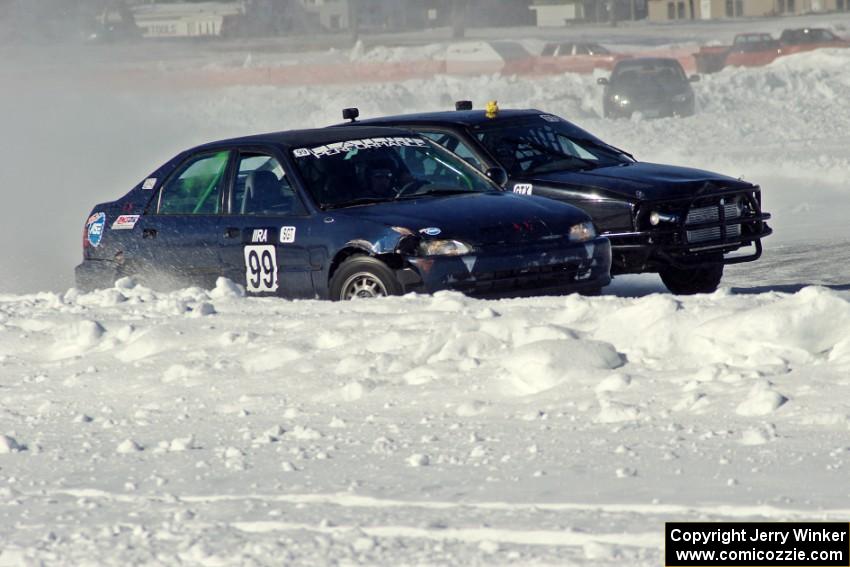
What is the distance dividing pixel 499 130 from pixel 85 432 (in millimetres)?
5328

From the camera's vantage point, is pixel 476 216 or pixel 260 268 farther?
pixel 260 268

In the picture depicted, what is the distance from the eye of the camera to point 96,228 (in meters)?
9.70

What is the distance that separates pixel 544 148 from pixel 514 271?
2.66 meters

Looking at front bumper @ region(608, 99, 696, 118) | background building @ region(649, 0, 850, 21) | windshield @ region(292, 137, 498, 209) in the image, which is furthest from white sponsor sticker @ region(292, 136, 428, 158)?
background building @ region(649, 0, 850, 21)

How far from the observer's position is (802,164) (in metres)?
18.5

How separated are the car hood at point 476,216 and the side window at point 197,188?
102cm

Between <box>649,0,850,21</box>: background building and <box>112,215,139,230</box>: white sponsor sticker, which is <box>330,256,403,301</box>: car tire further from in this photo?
<box>649,0,850,21</box>: background building

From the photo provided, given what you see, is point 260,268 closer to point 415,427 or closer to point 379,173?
point 379,173

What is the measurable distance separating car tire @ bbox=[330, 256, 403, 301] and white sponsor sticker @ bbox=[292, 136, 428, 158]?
0.96 meters

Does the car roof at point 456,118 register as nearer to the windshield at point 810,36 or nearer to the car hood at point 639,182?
the car hood at point 639,182

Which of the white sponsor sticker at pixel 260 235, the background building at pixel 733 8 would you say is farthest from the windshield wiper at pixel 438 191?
the background building at pixel 733 8

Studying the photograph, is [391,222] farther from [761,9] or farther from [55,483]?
[761,9]

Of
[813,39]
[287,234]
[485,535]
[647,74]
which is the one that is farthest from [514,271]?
[813,39]

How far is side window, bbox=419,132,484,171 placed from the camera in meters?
10.4
